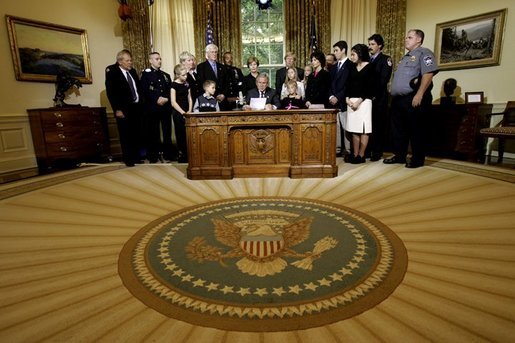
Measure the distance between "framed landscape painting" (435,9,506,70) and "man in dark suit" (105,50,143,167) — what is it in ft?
17.8

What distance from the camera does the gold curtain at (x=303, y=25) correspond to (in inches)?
271

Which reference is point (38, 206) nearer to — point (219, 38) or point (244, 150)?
point (244, 150)

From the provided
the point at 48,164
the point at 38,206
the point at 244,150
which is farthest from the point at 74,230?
the point at 48,164

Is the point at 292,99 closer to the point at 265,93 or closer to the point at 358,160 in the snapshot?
the point at 265,93

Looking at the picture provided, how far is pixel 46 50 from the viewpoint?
5602 mm

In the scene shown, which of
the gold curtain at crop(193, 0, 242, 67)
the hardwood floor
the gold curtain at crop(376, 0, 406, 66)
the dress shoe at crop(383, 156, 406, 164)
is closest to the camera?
the hardwood floor

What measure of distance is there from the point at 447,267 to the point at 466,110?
4032mm

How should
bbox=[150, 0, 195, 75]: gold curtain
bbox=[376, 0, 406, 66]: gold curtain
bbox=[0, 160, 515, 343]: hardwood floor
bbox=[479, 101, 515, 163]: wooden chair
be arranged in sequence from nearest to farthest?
1. bbox=[0, 160, 515, 343]: hardwood floor
2. bbox=[479, 101, 515, 163]: wooden chair
3. bbox=[376, 0, 406, 66]: gold curtain
4. bbox=[150, 0, 195, 75]: gold curtain

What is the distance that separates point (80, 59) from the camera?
6133 millimetres

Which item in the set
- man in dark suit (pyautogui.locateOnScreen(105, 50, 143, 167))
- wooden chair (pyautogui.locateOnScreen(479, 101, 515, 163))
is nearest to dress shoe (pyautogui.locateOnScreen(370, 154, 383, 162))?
wooden chair (pyautogui.locateOnScreen(479, 101, 515, 163))

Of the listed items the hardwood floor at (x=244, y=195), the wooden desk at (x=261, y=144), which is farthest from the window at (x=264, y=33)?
the hardwood floor at (x=244, y=195)

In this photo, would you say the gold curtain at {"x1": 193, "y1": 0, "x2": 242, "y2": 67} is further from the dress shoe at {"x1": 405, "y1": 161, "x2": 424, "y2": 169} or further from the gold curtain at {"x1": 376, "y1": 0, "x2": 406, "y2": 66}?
the dress shoe at {"x1": 405, "y1": 161, "x2": 424, "y2": 169}

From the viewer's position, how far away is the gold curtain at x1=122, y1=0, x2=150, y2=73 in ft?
21.9

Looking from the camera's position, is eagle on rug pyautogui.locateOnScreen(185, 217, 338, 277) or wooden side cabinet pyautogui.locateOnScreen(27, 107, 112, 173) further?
wooden side cabinet pyautogui.locateOnScreen(27, 107, 112, 173)
